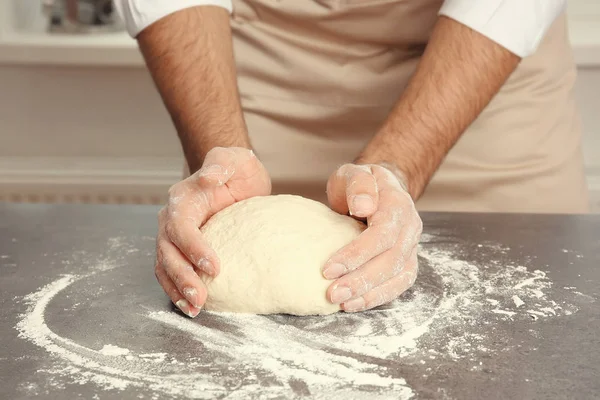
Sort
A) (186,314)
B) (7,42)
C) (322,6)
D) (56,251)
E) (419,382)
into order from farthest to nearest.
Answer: (7,42), (322,6), (56,251), (186,314), (419,382)

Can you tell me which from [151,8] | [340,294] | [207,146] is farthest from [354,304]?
[151,8]

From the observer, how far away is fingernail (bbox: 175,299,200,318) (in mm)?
1047

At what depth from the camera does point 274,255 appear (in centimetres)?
110

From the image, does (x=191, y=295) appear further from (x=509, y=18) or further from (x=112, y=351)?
(x=509, y=18)

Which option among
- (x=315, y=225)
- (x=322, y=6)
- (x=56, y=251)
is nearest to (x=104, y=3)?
(x=322, y=6)

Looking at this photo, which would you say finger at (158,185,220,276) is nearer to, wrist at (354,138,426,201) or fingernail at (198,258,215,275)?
fingernail at (198,258,215,275)

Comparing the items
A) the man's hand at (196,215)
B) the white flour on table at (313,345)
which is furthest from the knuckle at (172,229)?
the white flour on table at (313,345)

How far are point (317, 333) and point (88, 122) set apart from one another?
197cm

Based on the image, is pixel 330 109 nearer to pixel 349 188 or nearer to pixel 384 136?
pixel 384 136

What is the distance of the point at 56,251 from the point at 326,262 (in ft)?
1.67

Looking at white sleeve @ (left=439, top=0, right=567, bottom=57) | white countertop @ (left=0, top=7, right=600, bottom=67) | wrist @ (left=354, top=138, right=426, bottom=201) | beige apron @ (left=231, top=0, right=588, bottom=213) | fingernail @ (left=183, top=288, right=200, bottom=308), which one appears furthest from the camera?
white countertop @ (left=0, top=7, right=600, bottom=67)

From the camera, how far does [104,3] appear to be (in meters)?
2.79

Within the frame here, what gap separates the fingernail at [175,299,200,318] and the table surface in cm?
1

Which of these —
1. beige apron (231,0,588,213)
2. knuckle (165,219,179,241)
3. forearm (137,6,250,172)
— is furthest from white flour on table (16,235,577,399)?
beige apron (231,0,588,213)
